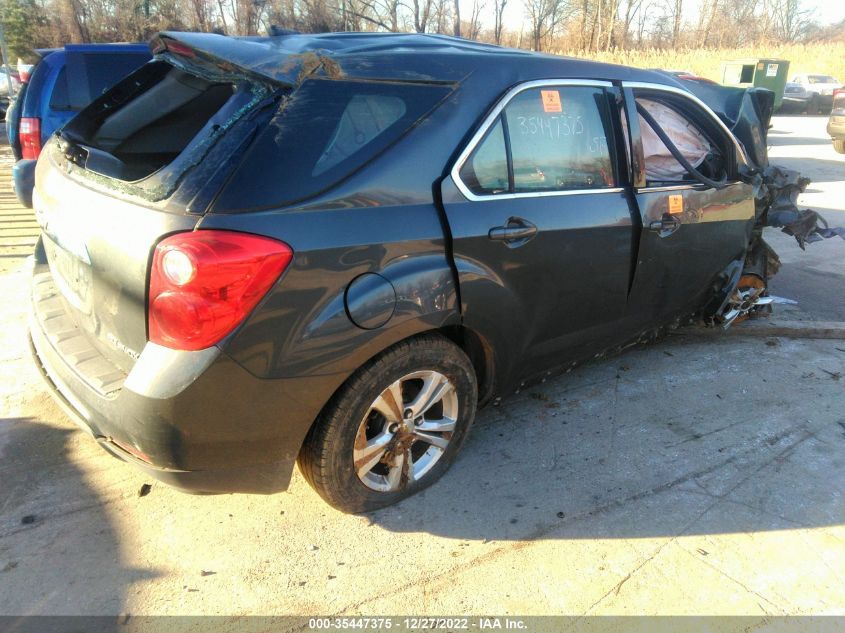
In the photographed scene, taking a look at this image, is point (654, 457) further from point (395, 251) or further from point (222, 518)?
point (222, 518)

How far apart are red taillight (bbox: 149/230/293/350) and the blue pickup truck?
5626 millimetres

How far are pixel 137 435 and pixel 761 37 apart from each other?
65.1 metres

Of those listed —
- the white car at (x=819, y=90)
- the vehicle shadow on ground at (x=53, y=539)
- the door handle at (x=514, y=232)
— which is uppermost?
the door handle at (x=514, y=232)

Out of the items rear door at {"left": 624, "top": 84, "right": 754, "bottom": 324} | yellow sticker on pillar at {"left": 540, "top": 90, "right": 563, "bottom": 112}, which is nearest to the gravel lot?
rear door at {"left": 624, "top": 84, "right": 754, "bottom": 324}

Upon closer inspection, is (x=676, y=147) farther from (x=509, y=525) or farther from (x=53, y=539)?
(x=53, y=539)

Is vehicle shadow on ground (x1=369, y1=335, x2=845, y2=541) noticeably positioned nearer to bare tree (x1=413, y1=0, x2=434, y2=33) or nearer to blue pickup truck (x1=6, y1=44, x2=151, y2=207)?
blue pickup truck (x1=6, y1=44, x2=151, y2=207)

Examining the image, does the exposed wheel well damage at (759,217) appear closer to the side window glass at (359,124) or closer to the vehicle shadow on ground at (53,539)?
the side window glass at (359,124)

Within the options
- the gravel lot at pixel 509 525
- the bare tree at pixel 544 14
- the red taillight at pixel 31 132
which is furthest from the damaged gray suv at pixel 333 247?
the bare tree at pixel 544 14

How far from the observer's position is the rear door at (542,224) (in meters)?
2.64

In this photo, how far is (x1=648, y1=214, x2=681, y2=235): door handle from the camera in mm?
3344

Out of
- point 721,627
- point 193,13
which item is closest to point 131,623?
point 721,627

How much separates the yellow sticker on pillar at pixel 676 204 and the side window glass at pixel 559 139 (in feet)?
1.47

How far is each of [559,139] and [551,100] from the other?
18 centimetres

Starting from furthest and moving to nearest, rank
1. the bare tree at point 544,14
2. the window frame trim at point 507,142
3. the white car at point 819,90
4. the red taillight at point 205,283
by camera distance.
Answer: the bare tree at point 544,14, the white car at point 819,90, the window frame trim at point 507,142, the red taillight at point 205,283
